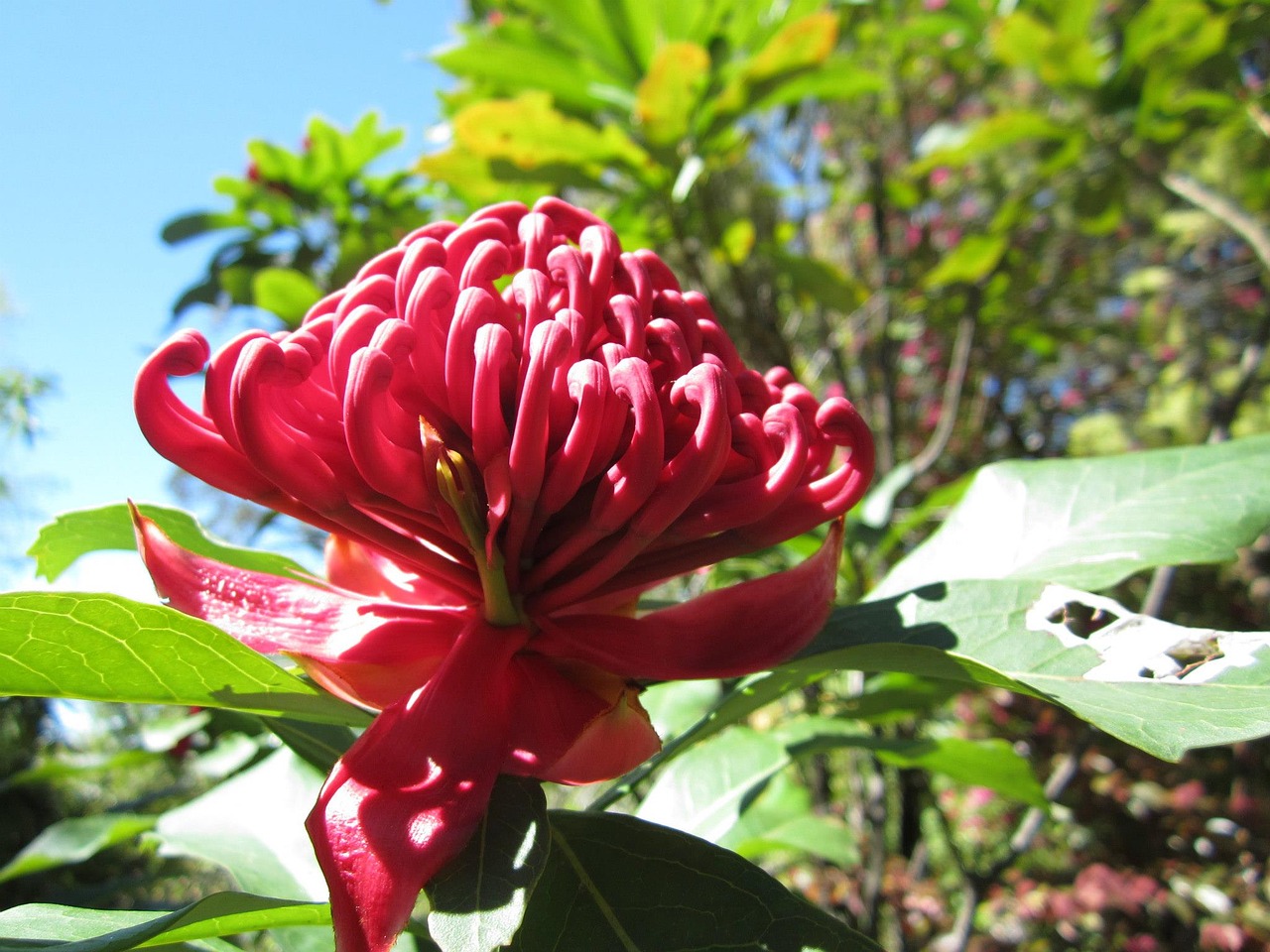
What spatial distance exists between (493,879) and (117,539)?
75 centimetres

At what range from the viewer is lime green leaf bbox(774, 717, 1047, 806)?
1.57 metres

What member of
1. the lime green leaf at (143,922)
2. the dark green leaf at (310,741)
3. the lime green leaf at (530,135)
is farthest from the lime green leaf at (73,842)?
the lime green leaf at (530,135)

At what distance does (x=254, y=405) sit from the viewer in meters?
0.78

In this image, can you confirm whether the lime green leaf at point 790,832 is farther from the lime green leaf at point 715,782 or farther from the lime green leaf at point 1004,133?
the lime green leaf at point 1004,133

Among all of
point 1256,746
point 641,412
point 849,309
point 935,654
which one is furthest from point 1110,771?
point 641,412

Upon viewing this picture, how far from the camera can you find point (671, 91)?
1.99m

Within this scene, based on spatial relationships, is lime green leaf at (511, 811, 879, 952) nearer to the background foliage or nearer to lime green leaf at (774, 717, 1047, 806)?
the background foliage

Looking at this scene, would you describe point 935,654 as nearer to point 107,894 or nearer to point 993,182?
point 107,894

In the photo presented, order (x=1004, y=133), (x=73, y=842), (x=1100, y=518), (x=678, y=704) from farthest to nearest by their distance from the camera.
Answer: (x=1004, y=133) < (x=73, y=842) < (x=678, y=704) < (x=1100, y=518)

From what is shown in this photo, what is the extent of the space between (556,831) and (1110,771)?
3.91m

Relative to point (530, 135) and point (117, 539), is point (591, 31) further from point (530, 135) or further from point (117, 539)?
point (117, 539)

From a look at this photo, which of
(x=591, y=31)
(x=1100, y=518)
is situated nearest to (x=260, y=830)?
(x=1100, y=518)

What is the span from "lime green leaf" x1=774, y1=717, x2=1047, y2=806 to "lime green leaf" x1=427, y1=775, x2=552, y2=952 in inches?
35.8

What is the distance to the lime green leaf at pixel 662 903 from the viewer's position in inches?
30.7
